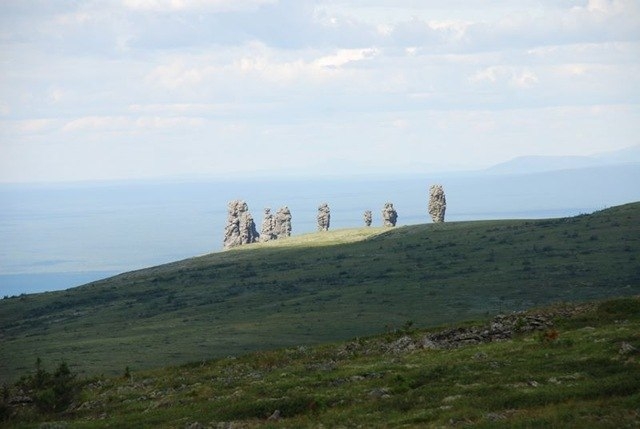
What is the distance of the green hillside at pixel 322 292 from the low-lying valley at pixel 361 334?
1.49ft

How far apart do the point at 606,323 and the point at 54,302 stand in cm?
11666

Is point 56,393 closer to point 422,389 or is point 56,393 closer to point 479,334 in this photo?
point 422,389

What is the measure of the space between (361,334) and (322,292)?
3483 cm

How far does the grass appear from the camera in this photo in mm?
33750

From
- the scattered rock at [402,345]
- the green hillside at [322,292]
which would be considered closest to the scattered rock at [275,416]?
the scattered rock at [402,345]

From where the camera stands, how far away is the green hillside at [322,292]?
100 m

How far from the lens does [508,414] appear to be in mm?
33312

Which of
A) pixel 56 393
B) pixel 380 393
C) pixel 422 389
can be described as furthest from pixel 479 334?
pixel 56 393

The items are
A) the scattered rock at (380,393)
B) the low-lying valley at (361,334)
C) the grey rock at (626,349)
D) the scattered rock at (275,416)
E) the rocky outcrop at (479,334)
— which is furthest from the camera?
the rocky outcrop at (479,334)

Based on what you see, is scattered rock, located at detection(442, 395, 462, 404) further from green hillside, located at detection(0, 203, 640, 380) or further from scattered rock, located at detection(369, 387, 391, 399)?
green hillside, located at detection(0, 203, 640, 380)

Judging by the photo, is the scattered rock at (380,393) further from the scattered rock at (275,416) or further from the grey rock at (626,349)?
the grey rock at (626,349)

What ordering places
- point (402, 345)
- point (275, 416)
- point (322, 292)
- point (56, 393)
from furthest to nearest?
point (322, 292), point (402, 345), point (56, 393), point (275, 416)

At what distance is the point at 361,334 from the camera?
96.4m

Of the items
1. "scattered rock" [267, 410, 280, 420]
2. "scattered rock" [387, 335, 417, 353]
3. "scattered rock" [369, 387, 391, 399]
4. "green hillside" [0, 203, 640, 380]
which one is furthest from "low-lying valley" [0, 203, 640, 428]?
"green hillside" [0, 203, 640, 380]
